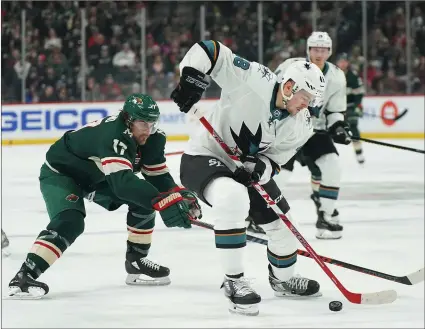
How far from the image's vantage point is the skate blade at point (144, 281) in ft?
13.5

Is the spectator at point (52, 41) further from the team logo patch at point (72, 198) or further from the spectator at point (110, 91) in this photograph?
the team logo patch at point (72, 198)

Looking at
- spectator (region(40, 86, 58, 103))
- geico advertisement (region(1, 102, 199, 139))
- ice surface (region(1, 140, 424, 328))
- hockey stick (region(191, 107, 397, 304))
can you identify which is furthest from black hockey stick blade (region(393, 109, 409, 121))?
hockey stick (region(191, 107, 397, 304))

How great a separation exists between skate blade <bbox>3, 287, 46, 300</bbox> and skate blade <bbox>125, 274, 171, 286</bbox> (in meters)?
0.48

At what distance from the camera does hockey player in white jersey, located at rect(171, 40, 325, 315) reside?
3521 mm

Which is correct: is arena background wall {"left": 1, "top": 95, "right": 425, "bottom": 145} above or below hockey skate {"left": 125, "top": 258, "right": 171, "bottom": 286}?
above

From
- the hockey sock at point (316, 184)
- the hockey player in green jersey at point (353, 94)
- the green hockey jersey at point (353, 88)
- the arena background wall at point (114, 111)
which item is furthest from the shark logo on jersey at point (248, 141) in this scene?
the arena background wall at point (114, 111)

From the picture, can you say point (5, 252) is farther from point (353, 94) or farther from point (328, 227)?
point (353, 94)

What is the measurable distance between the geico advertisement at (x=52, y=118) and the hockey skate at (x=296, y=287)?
6.91 m

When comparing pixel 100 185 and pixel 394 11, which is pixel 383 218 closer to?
pixel 100 185

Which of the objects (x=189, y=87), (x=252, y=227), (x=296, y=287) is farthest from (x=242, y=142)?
(x=252, y=227)

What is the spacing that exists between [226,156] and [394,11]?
8575 millimetres

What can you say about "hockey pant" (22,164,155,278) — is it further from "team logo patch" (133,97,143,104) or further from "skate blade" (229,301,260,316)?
"skate blade" (229,301,260,316)

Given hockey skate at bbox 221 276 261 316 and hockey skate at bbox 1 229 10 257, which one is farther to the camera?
hockey skate at bbox 1 229 10 257

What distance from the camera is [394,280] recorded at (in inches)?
151
